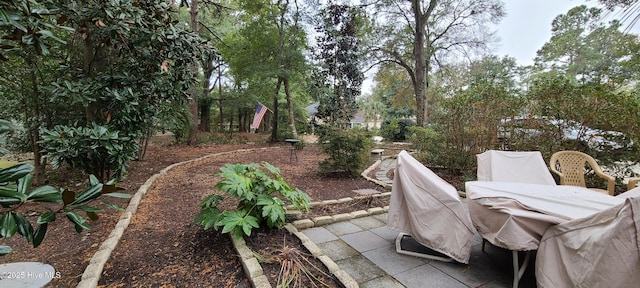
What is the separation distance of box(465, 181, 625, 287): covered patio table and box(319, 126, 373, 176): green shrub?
9.10 ft

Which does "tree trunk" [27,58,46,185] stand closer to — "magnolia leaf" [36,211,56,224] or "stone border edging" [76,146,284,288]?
"stone border edging" [76,146,284,288]

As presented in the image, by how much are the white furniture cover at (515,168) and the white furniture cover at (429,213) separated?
109cm

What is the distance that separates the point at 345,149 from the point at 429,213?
2.94 metres

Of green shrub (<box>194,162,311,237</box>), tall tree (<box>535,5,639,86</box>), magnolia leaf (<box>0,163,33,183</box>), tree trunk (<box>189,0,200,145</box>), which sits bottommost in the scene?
green shrub (<box>194,162,311,237</box>)

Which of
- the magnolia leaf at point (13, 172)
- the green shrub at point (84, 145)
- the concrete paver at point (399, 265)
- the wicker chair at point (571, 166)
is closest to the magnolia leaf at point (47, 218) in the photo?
the magnolia leaf at point (13, 172)

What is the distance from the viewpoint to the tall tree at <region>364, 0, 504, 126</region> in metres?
10.6

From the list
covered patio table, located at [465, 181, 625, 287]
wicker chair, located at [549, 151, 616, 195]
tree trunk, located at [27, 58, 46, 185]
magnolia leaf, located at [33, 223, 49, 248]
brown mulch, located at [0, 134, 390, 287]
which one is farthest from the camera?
tree trunk, located at [27, 58, 46, 185]

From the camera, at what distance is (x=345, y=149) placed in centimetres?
503

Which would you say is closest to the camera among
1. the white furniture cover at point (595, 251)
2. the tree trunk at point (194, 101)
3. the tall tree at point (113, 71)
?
the white furniture cover at point (595, 251)

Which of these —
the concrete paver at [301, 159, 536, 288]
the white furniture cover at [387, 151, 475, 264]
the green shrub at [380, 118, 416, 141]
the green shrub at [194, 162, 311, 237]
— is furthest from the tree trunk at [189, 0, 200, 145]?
the green shrub at [380, 118, 416, 141]

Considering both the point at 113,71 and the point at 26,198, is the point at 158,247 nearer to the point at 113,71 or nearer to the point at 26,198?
the point at 26,198

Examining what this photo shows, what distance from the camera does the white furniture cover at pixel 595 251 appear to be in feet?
4.20

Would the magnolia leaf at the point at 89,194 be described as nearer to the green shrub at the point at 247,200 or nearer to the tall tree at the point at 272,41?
the green shrub at the point at 247,200

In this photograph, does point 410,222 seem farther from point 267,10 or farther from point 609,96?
point 267,10
